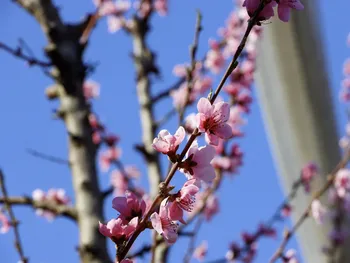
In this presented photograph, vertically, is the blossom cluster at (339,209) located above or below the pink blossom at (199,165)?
above

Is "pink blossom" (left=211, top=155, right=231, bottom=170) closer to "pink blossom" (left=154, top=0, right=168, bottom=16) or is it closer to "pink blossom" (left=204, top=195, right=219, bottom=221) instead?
"pink blossom" (left=204, top=195, right=219, bottom=221)

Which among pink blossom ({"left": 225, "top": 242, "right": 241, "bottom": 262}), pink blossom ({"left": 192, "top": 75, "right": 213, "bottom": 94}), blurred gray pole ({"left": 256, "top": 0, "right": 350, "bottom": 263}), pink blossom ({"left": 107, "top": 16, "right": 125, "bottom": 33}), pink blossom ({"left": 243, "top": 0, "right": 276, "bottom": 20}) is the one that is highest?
pink blossom ({"left": 107, "top": 16, "right": 125, "bottom": 33})

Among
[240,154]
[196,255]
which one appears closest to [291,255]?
[240,154]

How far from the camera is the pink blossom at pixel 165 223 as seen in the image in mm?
897

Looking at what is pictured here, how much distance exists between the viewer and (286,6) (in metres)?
1.03

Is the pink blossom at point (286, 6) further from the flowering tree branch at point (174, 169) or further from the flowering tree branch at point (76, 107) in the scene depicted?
the flowering tree branch at point (76, 107)

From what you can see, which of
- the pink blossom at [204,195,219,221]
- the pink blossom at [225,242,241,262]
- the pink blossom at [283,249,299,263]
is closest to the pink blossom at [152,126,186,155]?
the pink blossom at [283,249,299,263]

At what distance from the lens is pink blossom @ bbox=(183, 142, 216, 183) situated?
3.21 ft

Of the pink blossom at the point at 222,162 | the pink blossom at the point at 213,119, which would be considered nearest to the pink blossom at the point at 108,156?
the pink blossom at the point at 222,162

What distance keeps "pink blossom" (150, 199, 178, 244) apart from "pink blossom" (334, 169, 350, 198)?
279 centimetres

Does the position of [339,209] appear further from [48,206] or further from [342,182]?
[48,206]

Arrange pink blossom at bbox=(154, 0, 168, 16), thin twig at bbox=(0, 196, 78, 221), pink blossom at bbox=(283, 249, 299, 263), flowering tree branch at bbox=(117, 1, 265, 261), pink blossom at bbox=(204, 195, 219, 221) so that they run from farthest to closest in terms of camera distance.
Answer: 1. pink blossom at bbox=(154, 0, 168, 16)
2. pink blossom at bbox=(204, 195, 219, 221)
3. thin twig at bbox=(0, 196, 78, 221)
4. pink blossom at bbox=(283, 249, 299, 263)
5. flowering tree branch at bbox=(117, 1, 265, 261)

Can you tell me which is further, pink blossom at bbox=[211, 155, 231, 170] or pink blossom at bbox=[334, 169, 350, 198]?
pink blossom at bbox=[334, 169, 350, 198]

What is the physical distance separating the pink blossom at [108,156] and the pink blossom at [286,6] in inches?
113
